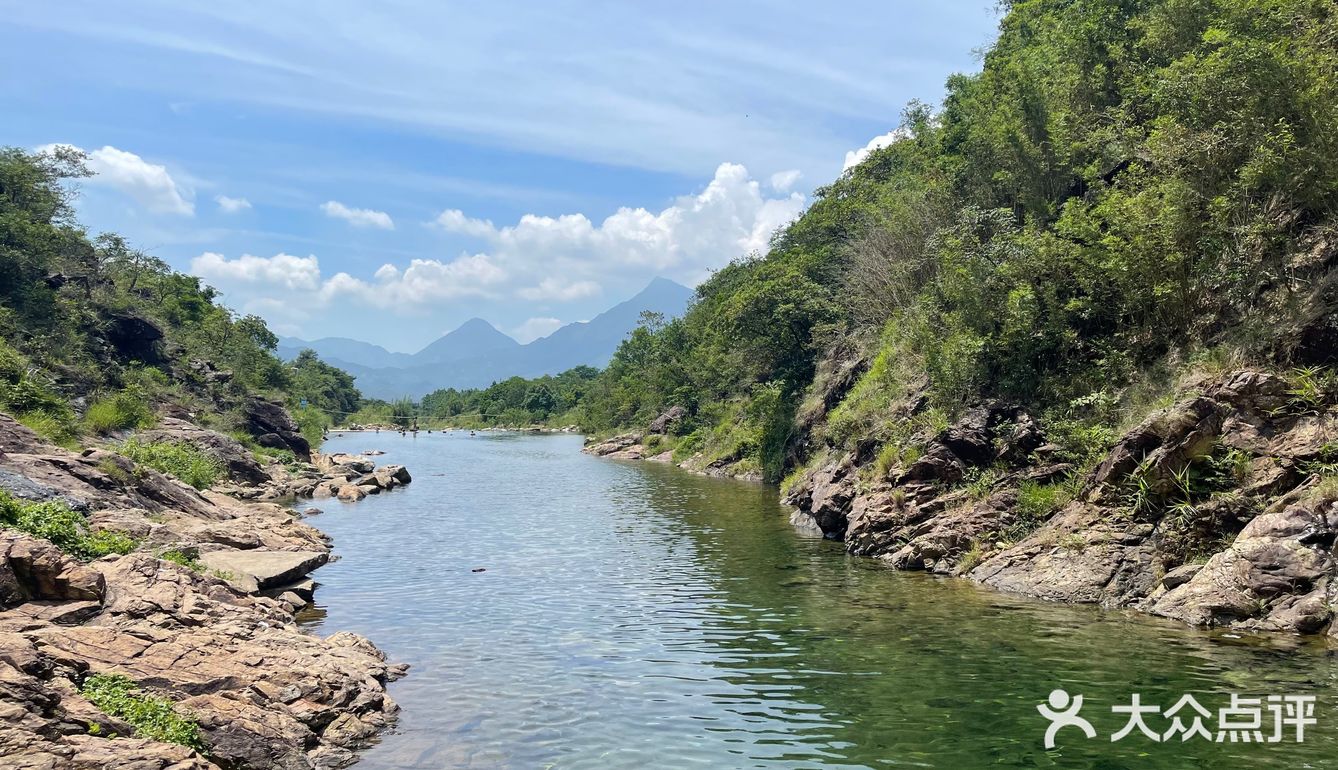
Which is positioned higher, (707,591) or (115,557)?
(115,557)

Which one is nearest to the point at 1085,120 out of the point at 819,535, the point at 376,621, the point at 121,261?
the point at 819,535

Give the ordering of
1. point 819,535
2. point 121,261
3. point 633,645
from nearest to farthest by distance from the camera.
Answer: point 633,645 → point 819,535 → point 121,261

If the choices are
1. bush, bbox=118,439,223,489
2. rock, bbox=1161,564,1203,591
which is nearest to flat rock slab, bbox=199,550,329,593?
bush, bbox=118,439,223,489

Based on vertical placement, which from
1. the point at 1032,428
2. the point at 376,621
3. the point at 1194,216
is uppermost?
the point at 1194,216

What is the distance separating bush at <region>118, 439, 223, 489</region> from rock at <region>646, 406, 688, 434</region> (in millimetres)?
57220

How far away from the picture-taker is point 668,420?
9619cm

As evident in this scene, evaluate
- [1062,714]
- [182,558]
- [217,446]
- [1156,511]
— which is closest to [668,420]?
[217,446]

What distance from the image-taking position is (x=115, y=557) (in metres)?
15.9

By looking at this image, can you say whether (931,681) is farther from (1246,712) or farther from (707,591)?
(707,591)

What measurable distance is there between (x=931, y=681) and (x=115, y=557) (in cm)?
1574

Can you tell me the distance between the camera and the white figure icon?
11992mm

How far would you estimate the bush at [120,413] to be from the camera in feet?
134

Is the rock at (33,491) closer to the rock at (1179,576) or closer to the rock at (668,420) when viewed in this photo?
the rock at (1179,576)

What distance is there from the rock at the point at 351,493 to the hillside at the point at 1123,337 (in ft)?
85.0
